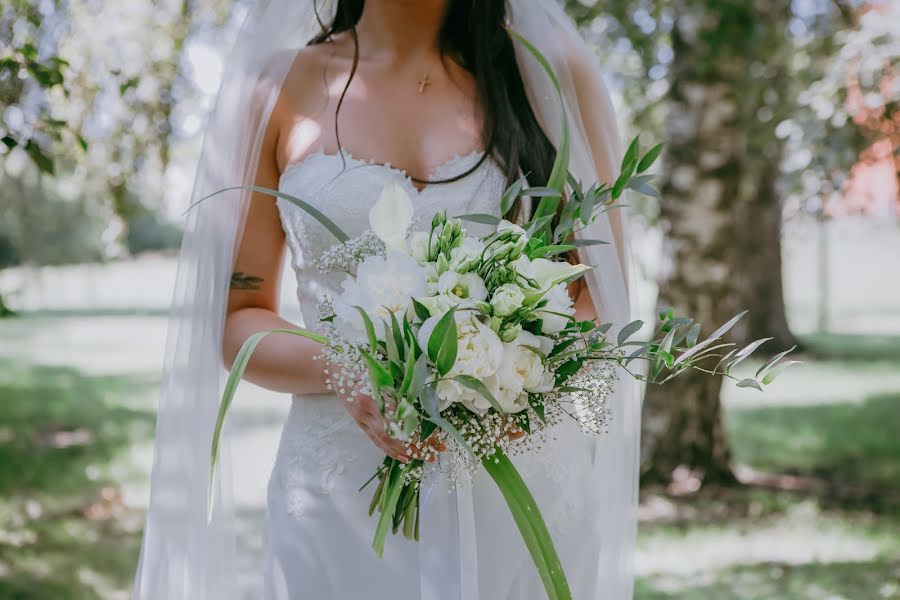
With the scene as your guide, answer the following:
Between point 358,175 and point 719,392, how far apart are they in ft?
16.3

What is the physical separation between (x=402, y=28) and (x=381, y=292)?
3.66 feet

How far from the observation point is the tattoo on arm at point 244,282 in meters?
2.19

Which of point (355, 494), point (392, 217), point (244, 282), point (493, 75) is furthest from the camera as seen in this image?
point (493, 75)

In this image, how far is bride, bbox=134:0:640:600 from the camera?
6.75 feet

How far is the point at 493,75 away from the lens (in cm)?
233

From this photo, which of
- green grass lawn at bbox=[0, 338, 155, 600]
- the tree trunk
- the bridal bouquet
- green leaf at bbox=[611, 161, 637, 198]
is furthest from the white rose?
the tree trunk

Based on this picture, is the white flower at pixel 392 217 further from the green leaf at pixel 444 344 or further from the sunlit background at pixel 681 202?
the sunlit background at pixel 681 202

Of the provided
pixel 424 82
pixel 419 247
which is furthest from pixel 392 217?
pixel 424 82

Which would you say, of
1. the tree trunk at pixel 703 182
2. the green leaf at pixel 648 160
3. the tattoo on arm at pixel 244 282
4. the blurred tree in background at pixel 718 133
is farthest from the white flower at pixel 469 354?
the tree trunk at pixel 703 182

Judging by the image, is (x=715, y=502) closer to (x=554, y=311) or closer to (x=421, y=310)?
(x=554, y=311)

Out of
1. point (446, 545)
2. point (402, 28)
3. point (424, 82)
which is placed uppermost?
point (402, 28)

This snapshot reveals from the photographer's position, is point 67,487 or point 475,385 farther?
point 67,487

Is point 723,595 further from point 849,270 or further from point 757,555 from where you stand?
point 849,270

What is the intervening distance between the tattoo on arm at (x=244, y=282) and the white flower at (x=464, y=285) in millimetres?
850
